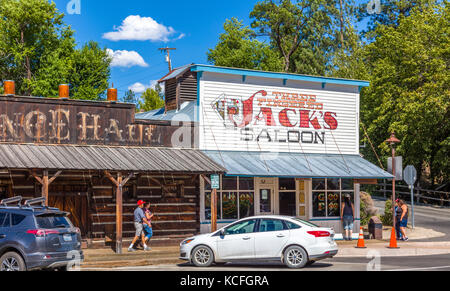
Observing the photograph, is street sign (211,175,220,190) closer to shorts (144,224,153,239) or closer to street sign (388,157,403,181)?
shorts (144,224,153,239)

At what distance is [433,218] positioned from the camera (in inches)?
1457

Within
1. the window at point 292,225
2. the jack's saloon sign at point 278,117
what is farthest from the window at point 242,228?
the jack's saloon sign at point 278,117

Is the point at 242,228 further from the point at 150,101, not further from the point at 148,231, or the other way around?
the point at 150,101

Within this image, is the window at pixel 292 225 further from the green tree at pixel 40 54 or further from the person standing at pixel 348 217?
the green tree at pixel 40 54

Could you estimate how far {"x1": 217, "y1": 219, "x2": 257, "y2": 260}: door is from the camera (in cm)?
1798

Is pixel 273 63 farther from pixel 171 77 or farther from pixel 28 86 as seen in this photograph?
pixel 171 77

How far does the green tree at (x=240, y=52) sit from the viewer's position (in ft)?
192

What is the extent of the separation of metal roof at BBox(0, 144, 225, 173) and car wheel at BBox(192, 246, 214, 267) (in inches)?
199

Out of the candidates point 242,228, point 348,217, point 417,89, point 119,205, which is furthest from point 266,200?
point 417,89

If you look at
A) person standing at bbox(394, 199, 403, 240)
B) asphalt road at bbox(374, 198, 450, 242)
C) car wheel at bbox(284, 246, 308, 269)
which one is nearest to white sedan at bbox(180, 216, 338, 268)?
car wheel at bbox(284, 246, 308, 269)

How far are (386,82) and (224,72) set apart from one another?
865 inches

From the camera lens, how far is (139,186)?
81.6ft

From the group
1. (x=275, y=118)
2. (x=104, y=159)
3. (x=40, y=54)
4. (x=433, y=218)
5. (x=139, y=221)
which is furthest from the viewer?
(x=40, y=54)

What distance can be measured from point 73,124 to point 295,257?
1053 centimetres
